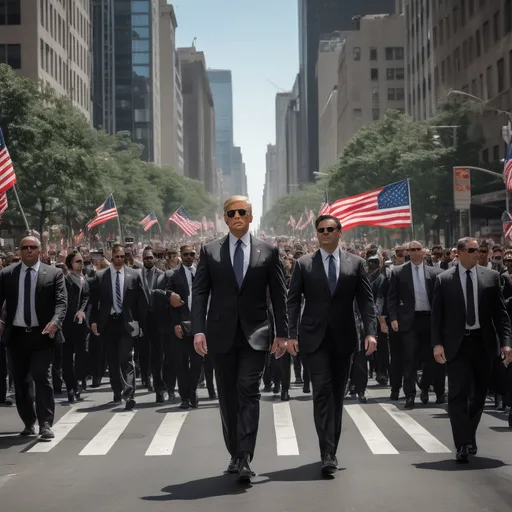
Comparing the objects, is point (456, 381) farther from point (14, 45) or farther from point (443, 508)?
point (14, 45)

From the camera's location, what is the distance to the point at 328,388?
366 inches

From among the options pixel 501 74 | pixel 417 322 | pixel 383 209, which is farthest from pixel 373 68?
pixel 417 322

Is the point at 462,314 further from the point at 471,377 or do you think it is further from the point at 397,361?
the point at 397,361

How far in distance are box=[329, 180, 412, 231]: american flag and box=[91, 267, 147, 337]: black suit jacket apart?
1320 cm

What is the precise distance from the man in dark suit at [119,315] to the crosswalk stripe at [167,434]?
1.14 metres

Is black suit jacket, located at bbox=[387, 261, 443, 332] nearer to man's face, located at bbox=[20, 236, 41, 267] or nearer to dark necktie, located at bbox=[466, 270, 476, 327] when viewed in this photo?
dark necktie, located at bbox=[466, 270, 476, 327]

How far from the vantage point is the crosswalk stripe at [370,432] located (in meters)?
10.7

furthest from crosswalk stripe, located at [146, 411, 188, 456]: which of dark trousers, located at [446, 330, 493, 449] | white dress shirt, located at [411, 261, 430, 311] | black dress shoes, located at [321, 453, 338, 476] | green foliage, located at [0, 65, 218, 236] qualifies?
green foliage, located at [0, 65, 218, 236]

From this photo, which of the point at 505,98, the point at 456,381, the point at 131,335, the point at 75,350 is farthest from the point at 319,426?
the point at 505,98

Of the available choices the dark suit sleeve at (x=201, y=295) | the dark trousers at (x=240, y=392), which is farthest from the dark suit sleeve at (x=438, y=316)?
the dark suit sleeve at (x=201, y=295)

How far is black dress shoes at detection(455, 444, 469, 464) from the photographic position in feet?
32.0

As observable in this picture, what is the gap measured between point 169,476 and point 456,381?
2630 mm

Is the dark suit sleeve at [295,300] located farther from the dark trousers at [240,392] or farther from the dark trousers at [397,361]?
the dark trousers at [397,361]

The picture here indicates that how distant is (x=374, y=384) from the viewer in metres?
18.1
